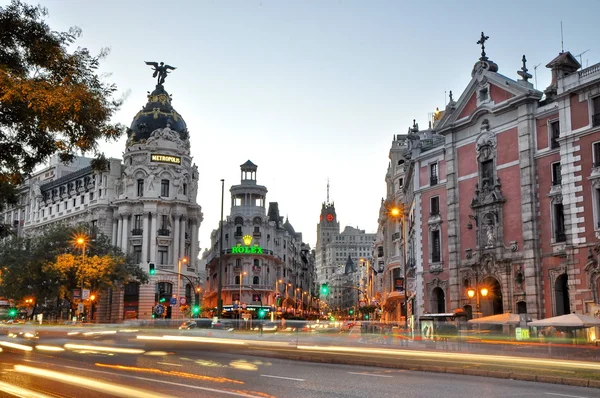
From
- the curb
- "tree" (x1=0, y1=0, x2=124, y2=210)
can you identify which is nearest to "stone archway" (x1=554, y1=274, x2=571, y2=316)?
the curb

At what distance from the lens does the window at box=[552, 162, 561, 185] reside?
44.7 meters

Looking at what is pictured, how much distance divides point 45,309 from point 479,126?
62.5m

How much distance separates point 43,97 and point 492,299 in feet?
135

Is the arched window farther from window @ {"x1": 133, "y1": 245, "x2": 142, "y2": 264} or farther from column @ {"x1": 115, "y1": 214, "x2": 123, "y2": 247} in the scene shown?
column @ {"x1": 115, "y1": 214, "x2": 123, "y2": 247}

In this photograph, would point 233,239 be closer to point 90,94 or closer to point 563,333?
point 563,333

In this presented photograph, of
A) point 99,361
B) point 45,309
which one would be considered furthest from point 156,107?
point 99,361

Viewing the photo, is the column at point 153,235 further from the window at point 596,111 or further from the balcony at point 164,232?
the window at point 596,111

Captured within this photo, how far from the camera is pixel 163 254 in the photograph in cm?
9019

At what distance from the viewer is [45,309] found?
283 ft

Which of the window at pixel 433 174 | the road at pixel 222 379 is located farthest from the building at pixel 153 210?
the road at pixel 222 379

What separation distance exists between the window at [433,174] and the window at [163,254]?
150 ft

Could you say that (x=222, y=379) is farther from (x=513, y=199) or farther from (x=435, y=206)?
(x=435, y=206)

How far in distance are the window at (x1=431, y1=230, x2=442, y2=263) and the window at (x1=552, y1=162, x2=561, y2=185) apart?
11.7 meters

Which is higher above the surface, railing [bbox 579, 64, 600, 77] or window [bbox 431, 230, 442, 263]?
railing [bbox 579, 64, 600, 77]
